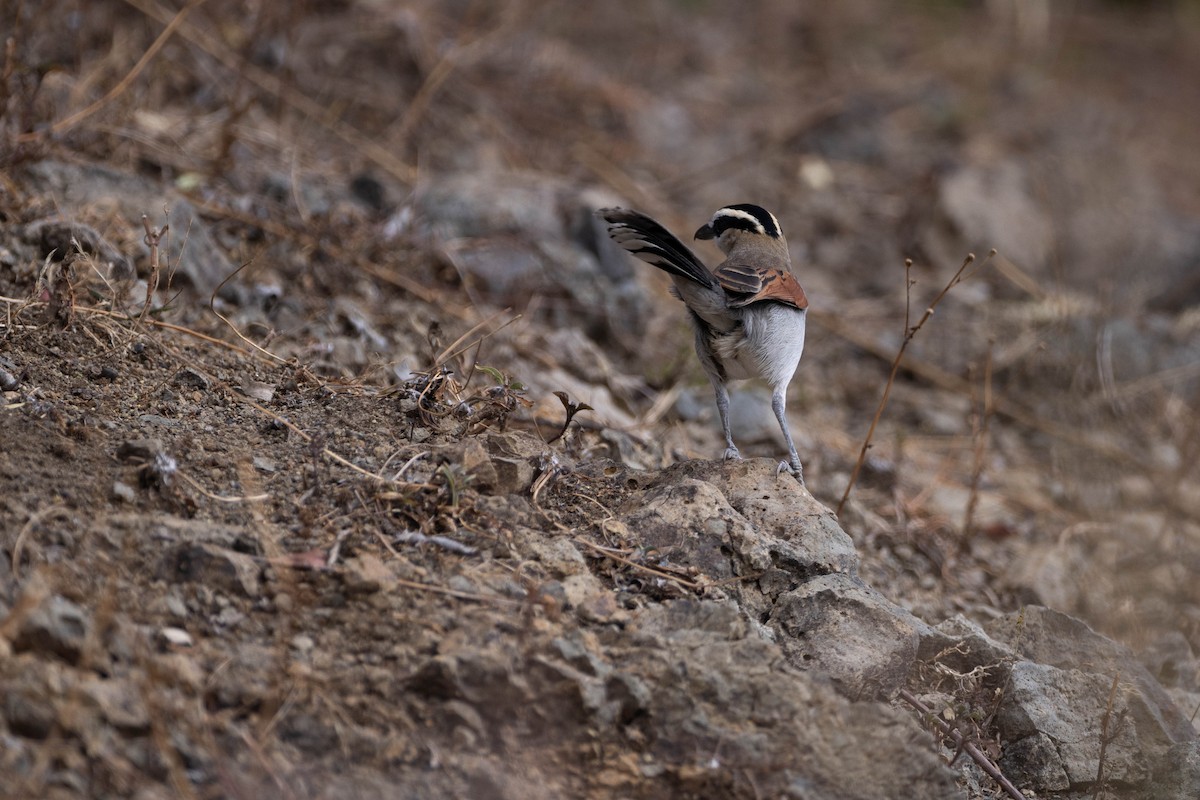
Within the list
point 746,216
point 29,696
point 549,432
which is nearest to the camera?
point 29,696

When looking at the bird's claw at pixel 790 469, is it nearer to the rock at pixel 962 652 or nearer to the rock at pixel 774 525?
the rock at pixel 774 525

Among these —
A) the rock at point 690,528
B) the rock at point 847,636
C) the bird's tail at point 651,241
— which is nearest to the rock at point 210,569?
the rock at point 690,528

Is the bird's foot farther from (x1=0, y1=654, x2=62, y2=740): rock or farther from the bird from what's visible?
(x1=0, y1=654, x2=62, y2=740): rock

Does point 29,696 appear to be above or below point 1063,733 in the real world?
above

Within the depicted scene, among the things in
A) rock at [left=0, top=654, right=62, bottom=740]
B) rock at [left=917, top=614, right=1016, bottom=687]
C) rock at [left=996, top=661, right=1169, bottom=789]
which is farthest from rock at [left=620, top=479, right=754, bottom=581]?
rock at [left=0, top=654, right=62, bottom=740]

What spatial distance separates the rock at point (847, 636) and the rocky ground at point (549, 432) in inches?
0.6

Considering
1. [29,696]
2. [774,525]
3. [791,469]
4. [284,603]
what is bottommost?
[791,469]

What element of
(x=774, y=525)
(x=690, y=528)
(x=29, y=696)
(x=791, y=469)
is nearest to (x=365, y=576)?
(x=29, y=696)

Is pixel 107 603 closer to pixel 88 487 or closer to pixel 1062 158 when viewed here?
pixel 88 487

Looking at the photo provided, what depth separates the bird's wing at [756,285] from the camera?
4.81 m

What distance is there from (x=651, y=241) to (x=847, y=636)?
1727 millimetres

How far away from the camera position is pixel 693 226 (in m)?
9.22

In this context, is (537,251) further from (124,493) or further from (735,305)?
(124,493)

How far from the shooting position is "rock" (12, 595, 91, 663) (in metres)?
3.02
